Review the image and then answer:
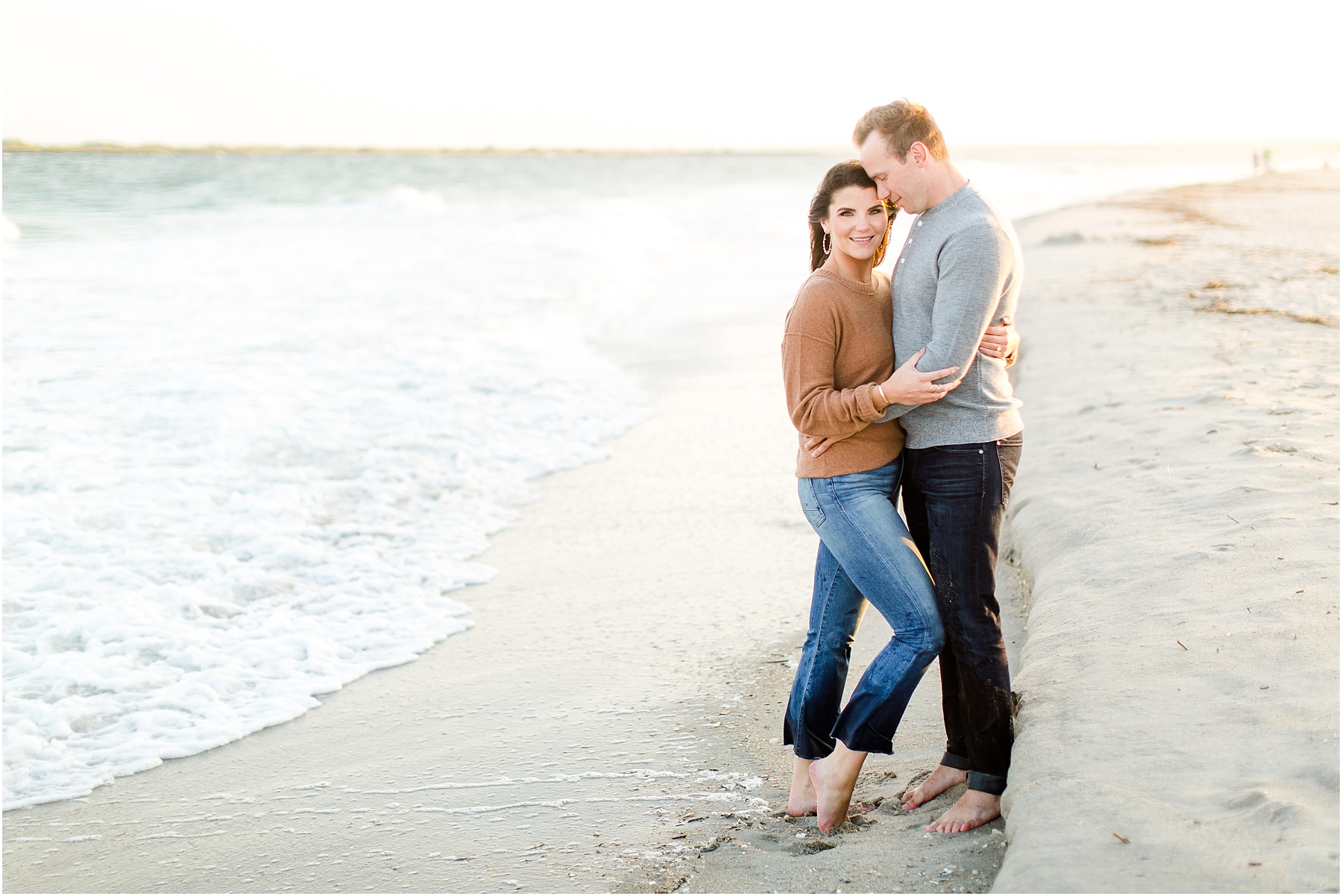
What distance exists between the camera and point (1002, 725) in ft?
9.52

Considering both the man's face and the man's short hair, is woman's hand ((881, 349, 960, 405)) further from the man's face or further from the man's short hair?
the man's short hair

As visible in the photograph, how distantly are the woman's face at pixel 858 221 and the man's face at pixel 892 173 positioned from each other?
0.14 ft

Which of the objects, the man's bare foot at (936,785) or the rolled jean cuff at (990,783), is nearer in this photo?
the rolled jean cuff at (990,783)

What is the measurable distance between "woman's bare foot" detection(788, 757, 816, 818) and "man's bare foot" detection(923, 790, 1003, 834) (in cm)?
38

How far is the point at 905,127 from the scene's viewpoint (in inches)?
109

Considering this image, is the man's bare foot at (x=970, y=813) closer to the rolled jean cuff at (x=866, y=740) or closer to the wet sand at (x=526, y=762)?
the wet sand at (x=526, y=762)

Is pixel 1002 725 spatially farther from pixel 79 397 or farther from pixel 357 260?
pixel 357 260

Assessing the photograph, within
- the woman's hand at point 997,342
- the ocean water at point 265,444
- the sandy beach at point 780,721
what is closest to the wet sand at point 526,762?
the sandy beach at point 780,721

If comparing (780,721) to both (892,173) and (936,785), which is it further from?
(892,173)

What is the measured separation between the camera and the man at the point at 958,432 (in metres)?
2.75

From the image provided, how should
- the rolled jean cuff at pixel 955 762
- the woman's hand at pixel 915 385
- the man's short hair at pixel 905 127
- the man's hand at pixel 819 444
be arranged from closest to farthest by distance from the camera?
the woman's hand at pixel 915 385
the man's short hair at pixel 905 127
the man's hand at pixel 819 444
the rolled jean cuff at pixel 955 762

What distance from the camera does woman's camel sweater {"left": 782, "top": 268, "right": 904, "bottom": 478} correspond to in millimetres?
2801

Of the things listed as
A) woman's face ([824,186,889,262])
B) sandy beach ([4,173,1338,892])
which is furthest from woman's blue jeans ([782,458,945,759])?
woman's face ([824,186,889,262])

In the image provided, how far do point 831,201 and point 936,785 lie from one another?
1790mm
